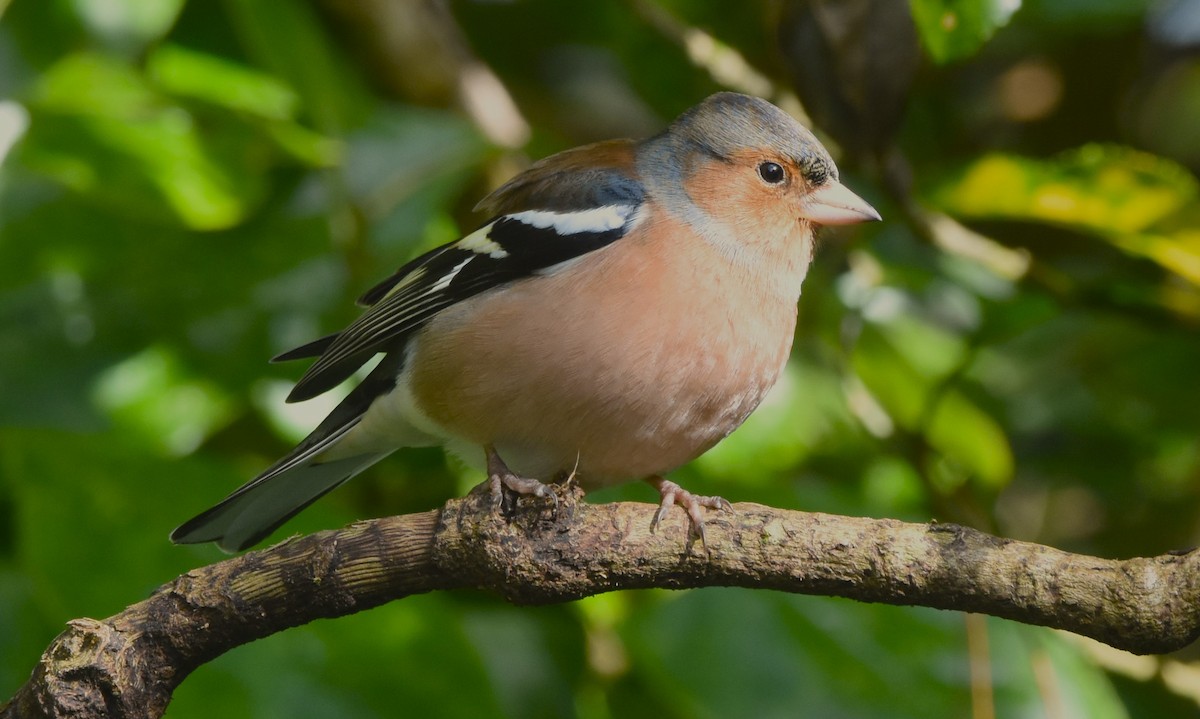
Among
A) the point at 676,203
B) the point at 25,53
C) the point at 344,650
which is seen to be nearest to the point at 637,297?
the point at 676,203

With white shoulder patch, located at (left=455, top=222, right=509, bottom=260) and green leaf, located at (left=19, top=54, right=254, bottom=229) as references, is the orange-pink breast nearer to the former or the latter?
white shoulder patch, located at (left=455, top=222, right=509, bottom=260)

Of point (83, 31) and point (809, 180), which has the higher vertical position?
point (83, 31)

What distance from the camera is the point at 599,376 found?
2996 millimetres

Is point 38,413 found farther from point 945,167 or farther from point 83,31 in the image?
point 945,167

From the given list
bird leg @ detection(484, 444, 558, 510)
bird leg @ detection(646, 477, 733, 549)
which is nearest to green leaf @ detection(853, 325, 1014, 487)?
bird leg @ detection(646, 477, 733, 549)

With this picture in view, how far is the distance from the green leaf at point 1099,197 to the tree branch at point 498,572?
1.93m

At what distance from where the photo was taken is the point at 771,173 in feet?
11.9

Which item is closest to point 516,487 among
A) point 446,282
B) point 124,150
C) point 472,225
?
point 446,282

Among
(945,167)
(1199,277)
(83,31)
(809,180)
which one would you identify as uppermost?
(83,31)

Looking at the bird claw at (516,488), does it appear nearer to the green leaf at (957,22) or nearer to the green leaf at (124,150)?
the green leaf at (957,22)

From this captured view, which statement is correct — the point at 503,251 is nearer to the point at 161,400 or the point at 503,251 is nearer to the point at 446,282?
the point at 446,282

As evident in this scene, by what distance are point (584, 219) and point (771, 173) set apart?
2.00 ft

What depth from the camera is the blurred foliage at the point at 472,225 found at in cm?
347

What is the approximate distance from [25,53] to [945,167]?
3087 mm
